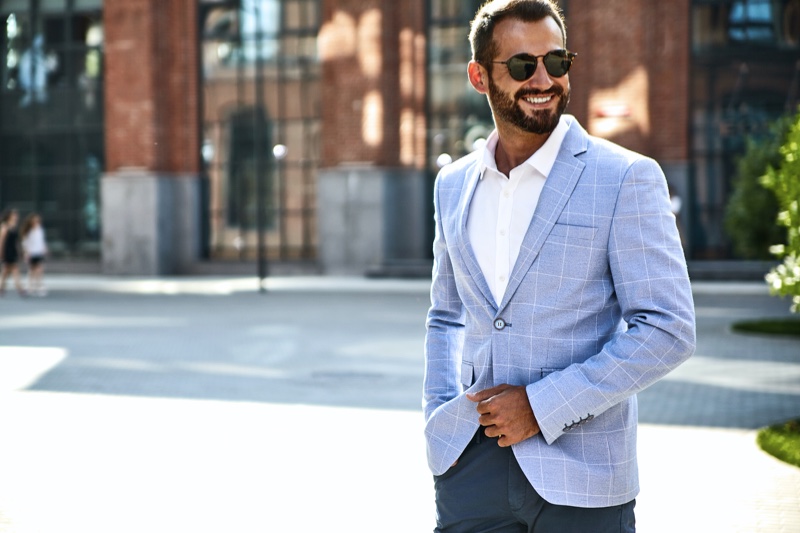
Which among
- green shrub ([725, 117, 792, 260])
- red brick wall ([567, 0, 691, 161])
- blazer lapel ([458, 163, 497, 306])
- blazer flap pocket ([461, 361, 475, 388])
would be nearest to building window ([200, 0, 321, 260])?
red brick wall ([567, 0, 691, 161])

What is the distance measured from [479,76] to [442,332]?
662mm

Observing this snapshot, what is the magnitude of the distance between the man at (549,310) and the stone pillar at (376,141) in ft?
84.3

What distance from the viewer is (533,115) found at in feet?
9.27

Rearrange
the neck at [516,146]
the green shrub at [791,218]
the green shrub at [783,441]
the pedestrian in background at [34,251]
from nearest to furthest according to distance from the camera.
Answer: the neck at [516,146] → the green shrub at [783,441] → the green shrub at [791,218] → the pedestrian in background at [34,251]

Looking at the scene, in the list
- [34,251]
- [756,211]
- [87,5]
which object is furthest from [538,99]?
[87,5]

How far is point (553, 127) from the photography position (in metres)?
2.82

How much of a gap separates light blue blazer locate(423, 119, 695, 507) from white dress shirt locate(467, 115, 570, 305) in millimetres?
27

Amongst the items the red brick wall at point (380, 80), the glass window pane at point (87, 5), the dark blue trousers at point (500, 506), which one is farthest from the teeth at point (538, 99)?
the glass window pane at point (87, 5)

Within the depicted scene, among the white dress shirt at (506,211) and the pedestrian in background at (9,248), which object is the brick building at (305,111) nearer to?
the pedestrian in background at (9,248)

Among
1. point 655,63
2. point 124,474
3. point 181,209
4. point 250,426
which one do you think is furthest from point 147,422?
point 181,209

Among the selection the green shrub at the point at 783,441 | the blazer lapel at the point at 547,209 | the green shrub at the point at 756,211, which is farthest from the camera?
the green shrub at the point at 756,211

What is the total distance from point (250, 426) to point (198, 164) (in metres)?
22.8

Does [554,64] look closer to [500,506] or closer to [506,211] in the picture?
[506,211]

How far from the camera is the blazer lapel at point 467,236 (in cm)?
285
